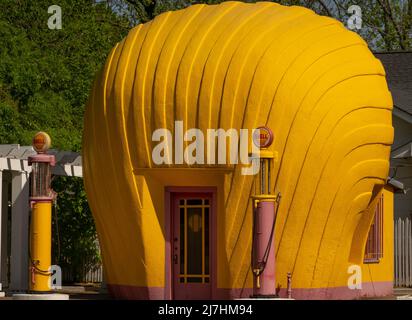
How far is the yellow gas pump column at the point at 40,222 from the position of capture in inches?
853

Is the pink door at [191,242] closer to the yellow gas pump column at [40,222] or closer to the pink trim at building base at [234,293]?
the pink trim at building base at [234,293]

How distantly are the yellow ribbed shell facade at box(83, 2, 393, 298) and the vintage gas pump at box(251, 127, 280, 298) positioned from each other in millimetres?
1584

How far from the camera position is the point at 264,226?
20.3 m

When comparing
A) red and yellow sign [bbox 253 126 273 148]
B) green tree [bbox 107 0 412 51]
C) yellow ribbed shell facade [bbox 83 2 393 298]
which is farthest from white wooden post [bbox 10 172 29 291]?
green tree [bbox 107 0 412 51]

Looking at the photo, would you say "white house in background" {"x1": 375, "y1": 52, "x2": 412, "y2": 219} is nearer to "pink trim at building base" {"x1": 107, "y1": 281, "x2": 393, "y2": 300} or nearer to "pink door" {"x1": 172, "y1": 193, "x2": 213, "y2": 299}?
"pink trim at building base" {"x1": 107, "y1": 281, "x2": 393, "y2": 300}

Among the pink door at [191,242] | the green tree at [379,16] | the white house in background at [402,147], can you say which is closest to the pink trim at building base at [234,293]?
the pink door at [191,242]

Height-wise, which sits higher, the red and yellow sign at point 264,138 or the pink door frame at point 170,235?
the red and yellow sign at point 264,138

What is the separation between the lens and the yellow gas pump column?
21.7 meters

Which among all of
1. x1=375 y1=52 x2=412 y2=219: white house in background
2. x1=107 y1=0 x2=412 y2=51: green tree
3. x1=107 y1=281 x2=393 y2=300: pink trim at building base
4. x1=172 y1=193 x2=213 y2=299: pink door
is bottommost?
x1=107 y1=281 x2=393 y2=300: pink trim at building base

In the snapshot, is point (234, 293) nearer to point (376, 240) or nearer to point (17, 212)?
point (376, 240)

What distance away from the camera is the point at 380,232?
2697 centimetres

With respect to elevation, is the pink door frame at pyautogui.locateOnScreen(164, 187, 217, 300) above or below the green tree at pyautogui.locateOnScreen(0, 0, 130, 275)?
below

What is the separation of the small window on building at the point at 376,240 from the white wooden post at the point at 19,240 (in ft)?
22.2

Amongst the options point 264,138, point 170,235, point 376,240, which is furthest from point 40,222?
point 376,240
